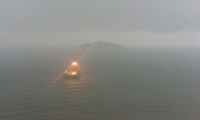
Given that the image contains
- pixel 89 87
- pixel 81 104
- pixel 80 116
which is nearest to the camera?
pixel 80 116

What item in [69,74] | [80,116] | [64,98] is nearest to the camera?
[80,116]

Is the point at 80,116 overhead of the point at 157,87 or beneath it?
beneath

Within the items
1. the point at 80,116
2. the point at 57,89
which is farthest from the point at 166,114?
the point at 57,89

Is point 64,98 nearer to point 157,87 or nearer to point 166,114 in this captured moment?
point 166,114

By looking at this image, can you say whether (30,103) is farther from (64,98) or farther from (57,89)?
(57,89)

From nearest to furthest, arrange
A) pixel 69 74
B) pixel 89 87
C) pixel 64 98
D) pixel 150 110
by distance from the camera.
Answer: pixel 150 110 < pixel 64 98 < pixel 89 87 < pixel 69 74

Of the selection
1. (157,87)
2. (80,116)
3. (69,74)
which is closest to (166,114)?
(80,116)

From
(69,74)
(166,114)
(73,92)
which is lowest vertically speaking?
(166,114)

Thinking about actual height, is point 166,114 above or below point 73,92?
below

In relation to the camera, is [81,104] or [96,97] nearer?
[81,104]
